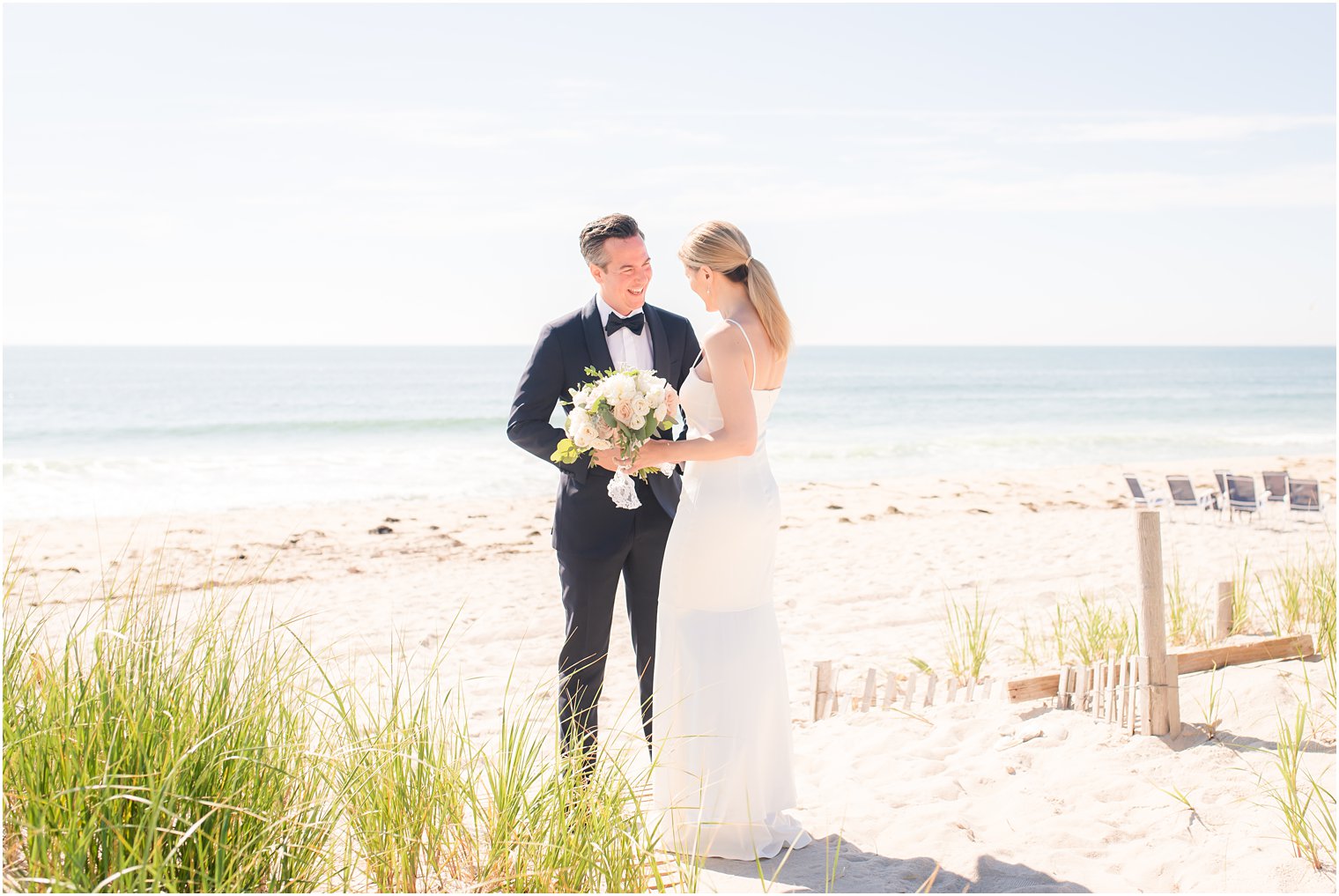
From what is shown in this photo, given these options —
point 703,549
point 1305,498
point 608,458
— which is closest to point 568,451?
point 608,458

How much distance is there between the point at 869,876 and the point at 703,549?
1309 mm

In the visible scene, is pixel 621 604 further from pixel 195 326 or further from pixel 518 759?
pixel 195 326

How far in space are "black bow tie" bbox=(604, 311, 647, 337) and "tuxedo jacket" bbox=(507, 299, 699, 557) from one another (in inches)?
1.3

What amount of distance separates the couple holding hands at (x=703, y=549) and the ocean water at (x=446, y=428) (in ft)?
19.7

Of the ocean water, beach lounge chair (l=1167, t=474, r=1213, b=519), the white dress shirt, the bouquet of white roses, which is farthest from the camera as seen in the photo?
the ocean water

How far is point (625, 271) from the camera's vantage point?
4.26m

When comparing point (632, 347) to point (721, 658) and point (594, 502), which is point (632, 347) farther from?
point (721, 658)

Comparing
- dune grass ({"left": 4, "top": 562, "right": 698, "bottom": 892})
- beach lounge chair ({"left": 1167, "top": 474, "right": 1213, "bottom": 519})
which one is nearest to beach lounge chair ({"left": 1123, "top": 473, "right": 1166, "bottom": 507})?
beach lounge chair ({"left": 1167, "top": 474, "right": 1213, "bottom": 519})

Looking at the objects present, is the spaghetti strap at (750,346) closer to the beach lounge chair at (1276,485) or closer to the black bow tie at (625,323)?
the black bow tie at (625,323)

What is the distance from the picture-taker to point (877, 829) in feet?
13.1

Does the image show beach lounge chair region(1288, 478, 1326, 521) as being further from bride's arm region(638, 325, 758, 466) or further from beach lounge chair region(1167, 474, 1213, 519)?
bride's arm region(638, 325, 758, 466)

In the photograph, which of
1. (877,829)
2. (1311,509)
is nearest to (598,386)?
(877,829)

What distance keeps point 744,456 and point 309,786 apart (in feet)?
6.21

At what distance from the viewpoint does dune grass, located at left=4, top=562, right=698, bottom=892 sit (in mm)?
2609
